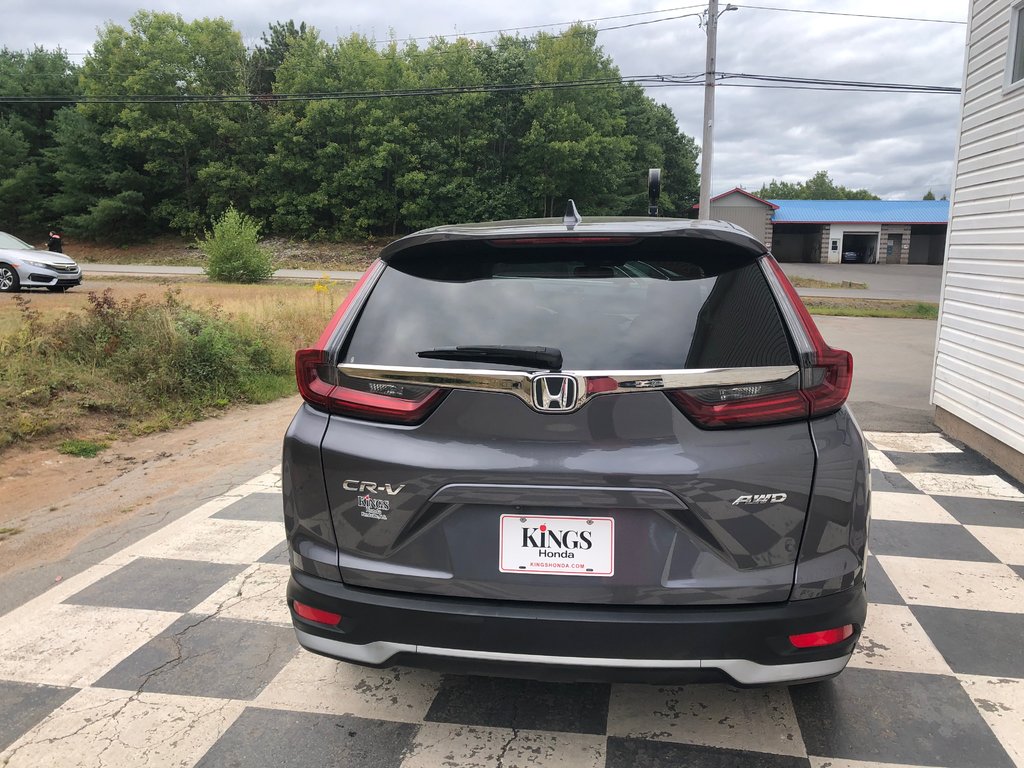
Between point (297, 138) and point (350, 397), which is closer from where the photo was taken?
point (350, 397)

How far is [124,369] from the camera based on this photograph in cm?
737

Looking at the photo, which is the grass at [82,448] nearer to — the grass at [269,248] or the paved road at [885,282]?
the paved road at [885,282]

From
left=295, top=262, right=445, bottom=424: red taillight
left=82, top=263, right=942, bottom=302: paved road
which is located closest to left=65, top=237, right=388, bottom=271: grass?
left=82, top=263, right=942, bottom=302: paved road

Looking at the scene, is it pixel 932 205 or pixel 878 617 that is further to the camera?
pixel 932 205

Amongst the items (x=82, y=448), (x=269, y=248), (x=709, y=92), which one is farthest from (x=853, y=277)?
(x=82, y=448)

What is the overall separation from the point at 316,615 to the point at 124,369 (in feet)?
20.3

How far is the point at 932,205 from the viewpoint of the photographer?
189ft

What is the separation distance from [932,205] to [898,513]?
63.2 meters

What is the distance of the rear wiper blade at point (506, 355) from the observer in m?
2.08

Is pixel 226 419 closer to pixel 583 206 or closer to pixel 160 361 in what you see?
pixel 160 361

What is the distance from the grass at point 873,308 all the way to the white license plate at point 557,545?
17803mm

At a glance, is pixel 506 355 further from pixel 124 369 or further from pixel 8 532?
pixel 124 369

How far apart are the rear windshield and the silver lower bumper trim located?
0.81 m

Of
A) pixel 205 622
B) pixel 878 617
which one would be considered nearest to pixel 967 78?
pixel 878 617
